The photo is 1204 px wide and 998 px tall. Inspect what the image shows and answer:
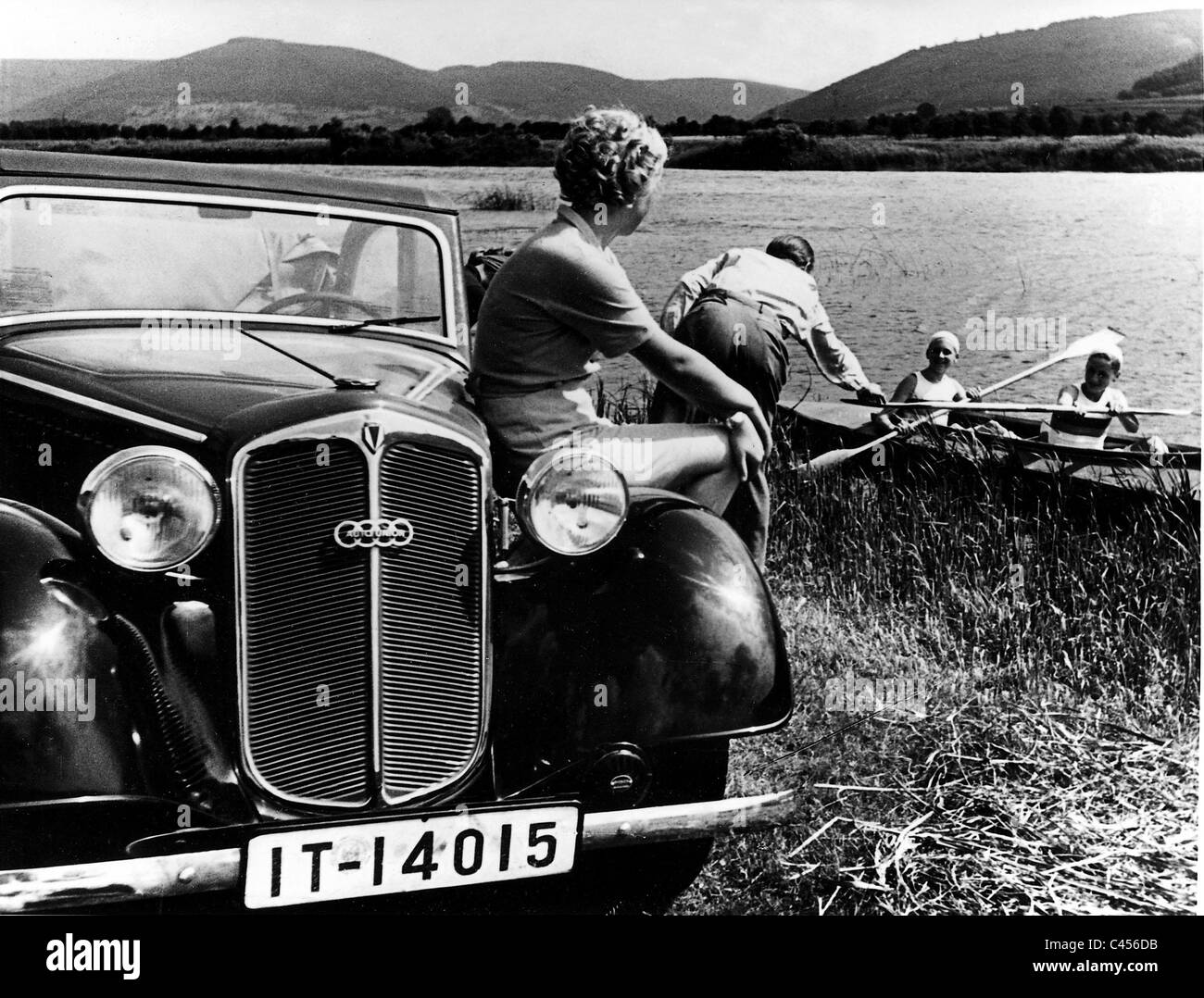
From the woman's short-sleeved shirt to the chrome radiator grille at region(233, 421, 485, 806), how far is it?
1.46 feet

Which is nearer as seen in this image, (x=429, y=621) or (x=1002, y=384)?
(x=429, y=621)

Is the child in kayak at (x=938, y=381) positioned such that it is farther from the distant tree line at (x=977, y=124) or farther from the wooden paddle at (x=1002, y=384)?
the distant tree line at (x=977, y=124)

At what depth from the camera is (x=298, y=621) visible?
2150 millimetres

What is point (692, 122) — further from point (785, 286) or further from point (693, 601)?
point (693, 601)

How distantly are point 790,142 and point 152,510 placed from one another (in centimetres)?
212

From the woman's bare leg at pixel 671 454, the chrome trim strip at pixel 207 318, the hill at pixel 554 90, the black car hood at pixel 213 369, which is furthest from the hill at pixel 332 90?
the woman's bare leg at pixel 671 454

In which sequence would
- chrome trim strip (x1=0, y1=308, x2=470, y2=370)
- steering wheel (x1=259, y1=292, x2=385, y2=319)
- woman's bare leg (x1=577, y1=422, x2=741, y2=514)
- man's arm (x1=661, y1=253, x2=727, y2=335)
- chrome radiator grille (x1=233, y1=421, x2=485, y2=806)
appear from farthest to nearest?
man's arm (x1=661, y1=253, x2=727, y2=335) < steering wheel (x1=259, y1=292, x2=385, y2=319) < woman's bare leg (x1=577, y1=422, x2=741, y2=514) < chrome trim strip (x1=0, y1=308, x2=470, y2=370) < chrome radiator grille (x1=233, y1=421, x2=485, y2=806)

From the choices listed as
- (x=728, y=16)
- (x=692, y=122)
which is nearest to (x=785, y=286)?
(x=692, y=122)

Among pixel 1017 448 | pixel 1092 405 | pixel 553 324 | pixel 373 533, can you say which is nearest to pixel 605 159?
pixel 553 324

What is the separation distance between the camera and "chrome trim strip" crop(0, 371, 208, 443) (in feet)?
7.22

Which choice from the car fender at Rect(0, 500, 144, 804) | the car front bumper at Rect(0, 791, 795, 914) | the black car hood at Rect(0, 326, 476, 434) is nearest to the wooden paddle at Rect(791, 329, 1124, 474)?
the black car hood at Rect(0, 326, 476, 434)

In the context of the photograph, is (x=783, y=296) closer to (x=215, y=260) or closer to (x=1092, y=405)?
(x=1092, y=405)

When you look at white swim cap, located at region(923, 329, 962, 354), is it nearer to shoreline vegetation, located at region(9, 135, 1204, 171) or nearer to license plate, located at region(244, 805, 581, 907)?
shoreline vegetation, located at region(9, 135, 1204, 171)

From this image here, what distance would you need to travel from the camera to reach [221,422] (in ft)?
7.22
